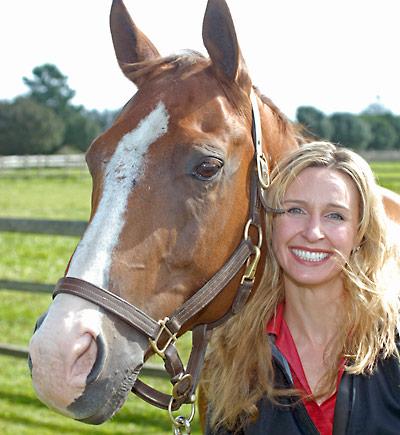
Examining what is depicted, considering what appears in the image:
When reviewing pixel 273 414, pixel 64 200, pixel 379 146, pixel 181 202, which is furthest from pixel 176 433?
pixel 379 146

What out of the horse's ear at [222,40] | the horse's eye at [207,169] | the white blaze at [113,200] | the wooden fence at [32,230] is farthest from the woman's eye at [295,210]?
the wooden fence at [32,230]

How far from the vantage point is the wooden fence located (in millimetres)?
6227

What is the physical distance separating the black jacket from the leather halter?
1.05ft

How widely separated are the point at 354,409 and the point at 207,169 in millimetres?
1000

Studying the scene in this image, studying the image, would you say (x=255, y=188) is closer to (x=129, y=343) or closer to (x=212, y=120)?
(x=212, y=120)

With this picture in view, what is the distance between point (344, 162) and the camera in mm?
2631

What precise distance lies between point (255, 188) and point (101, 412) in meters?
1.00

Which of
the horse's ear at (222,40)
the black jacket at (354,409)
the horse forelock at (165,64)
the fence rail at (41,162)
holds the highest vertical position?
the horse's ear at (222,40)

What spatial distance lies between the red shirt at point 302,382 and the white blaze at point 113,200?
91cm

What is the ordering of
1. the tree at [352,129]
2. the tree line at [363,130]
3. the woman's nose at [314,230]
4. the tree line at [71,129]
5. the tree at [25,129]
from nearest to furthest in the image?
the woman's nose at [314,230], the tree line at [363,130], the tree at [352,129], the tree line at [71,129], the tree at [25,129]

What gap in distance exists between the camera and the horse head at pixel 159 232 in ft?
6.53

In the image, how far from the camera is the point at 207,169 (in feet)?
7.55

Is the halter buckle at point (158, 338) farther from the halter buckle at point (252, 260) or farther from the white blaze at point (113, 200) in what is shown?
the halter buckle at point (252, 260)

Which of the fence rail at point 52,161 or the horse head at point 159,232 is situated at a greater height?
the horse head at point 159,232
